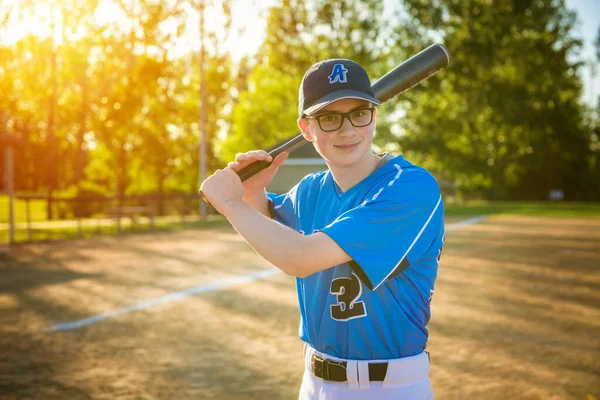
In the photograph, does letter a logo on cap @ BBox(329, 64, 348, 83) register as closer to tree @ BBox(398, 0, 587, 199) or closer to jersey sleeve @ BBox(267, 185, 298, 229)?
jersey sleeve @ BBox(267, 185, 298, 229)

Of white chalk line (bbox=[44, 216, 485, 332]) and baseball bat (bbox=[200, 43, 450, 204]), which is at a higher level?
baseball bat (bbox=[200, 43, 450, 204])

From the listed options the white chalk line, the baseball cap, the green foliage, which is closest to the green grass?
the green foliage

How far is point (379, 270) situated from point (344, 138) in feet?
1.61

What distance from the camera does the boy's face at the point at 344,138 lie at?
96.1 inches

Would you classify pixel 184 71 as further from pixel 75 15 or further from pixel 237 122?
pixel 75 15

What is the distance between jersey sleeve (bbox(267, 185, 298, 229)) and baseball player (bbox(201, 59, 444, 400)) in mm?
399

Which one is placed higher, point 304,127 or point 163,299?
point 304,127

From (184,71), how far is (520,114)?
80.9 ft

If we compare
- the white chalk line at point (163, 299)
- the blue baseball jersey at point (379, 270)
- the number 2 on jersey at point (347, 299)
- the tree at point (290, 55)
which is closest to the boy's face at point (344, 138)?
the blue baseball jersey at point (379, 270)

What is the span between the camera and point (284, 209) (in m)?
3.04

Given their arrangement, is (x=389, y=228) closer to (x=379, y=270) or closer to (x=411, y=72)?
(x=379, y=270)

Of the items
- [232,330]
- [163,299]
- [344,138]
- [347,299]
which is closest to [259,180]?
[344,138]

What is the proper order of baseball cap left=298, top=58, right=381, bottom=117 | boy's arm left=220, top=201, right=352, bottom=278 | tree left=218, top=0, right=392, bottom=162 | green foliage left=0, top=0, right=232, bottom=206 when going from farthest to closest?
tree left=218, top=0, right=392, bottom=162 → green foliage left=0, top=0, right=232, bottom=206 → baseball cap left=298, top=58, right=381, bottom=117 → boy's arm left=220, top=201, right=352, bottom=278

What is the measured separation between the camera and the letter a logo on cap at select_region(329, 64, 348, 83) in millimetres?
2398
